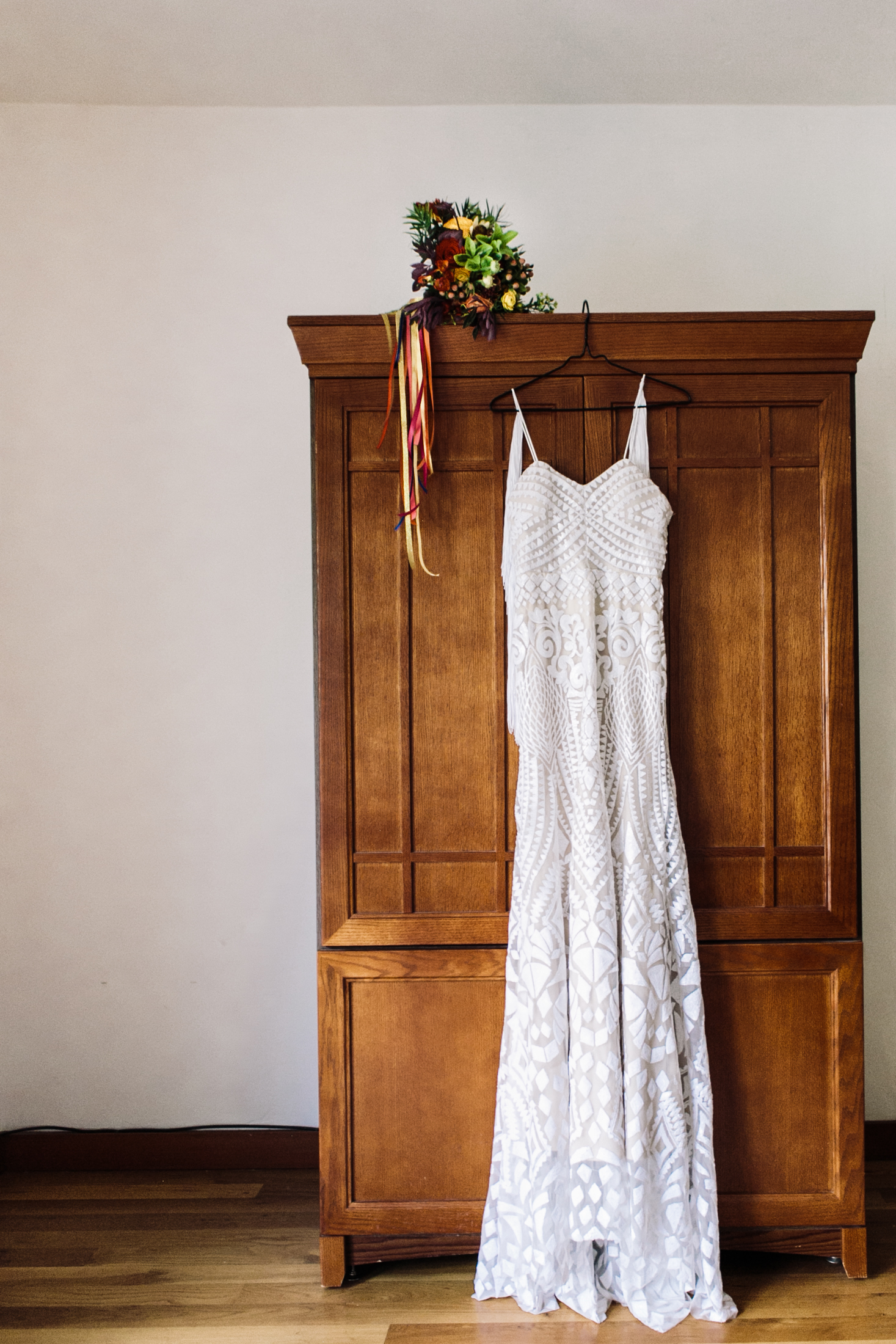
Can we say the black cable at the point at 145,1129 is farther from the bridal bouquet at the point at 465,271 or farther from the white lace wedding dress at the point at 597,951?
the bridal bouquet at the point at 465,271

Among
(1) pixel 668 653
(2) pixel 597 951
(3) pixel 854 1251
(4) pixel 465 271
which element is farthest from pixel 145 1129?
(4) pixel 465 271

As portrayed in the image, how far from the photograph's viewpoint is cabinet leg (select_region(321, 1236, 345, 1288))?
1852 mm

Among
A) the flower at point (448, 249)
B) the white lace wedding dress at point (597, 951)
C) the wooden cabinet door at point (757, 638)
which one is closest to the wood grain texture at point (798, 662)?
the wooden cabinet door at point (757, 638)

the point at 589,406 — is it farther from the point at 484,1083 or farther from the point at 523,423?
the point at 484,1083

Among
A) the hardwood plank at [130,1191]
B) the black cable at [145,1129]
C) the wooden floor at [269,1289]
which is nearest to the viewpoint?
the wooden floor at [269,1289]

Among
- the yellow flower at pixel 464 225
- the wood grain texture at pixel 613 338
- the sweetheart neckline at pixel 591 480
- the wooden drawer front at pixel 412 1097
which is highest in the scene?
the yellow flower at pixel 464 225

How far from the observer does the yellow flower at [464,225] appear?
1.79 m

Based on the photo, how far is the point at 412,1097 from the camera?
1839mm

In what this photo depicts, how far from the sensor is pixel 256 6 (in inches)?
81.3

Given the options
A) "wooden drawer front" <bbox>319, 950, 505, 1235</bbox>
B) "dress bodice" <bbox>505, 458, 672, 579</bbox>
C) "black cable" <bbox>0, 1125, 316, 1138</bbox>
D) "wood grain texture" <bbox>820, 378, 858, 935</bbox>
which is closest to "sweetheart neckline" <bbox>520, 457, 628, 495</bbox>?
"dress bodice" <bbox>505, 458, 672, 579</bbox>

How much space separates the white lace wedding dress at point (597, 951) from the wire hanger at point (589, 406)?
6 cm

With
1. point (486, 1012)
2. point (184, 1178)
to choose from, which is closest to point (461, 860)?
point (486, 1012)

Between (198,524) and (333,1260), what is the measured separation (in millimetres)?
1840

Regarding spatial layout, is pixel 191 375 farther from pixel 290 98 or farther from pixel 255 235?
pixel 290 98
